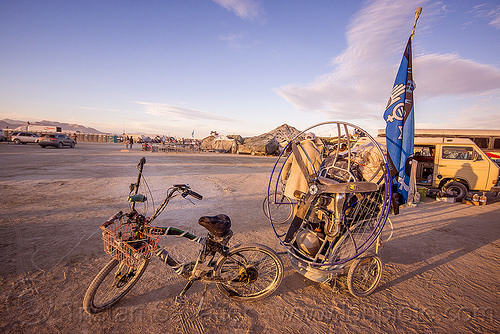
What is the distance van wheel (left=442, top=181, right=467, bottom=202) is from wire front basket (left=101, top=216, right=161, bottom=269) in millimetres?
11638

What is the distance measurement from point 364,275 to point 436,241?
330 cm

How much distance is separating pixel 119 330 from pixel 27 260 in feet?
7.82

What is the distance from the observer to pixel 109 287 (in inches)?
112

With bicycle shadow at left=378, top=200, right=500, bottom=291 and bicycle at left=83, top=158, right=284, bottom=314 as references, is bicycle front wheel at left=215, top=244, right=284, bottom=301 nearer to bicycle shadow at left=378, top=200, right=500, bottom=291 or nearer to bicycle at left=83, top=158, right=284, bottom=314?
bicycle at left=83, top=158, right=284, bottom=314

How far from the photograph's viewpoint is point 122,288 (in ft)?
9.30

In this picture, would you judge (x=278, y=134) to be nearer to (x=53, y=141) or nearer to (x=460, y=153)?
(x=460, y=153)

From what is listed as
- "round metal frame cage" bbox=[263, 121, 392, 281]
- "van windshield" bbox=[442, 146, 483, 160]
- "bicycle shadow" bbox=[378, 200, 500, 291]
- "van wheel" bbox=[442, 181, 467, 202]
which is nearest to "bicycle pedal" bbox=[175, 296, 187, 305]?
"round metal frame cage" bbox=[263, 121, 392, 281]

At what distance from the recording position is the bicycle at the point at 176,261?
2502 millimetres

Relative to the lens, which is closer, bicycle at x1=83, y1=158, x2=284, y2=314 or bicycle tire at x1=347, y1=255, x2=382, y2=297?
bicycle at x1=83, y1=158, x2=284, y2=314

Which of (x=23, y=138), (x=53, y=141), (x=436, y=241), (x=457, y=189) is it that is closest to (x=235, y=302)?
(x=436, y=241)

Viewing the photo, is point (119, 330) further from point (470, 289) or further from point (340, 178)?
point (470, 289)

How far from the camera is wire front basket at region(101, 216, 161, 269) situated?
237cm

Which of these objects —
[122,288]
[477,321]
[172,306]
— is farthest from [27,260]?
[477,321]

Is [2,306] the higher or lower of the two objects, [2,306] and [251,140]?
the lower
